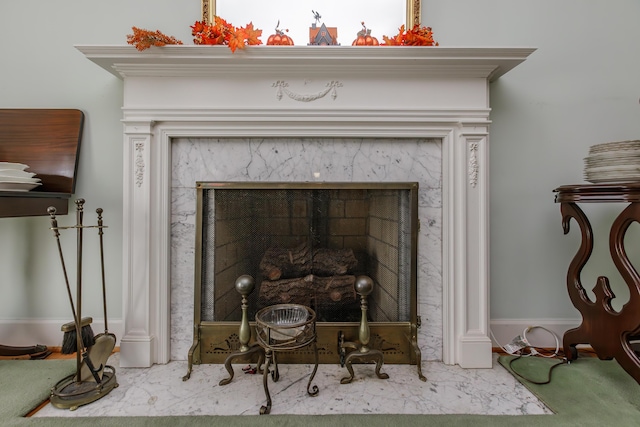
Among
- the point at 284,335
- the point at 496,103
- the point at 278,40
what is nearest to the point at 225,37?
the point at 278,40

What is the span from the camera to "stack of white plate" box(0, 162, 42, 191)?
1457 mm

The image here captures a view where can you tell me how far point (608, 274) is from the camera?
1837 mm

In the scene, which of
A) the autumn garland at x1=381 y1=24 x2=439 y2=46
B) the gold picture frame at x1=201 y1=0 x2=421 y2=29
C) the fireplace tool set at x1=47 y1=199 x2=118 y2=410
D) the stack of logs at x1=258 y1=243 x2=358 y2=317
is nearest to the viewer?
the fireplace tool set at x1=47 y1=199 x2=118 y2=410

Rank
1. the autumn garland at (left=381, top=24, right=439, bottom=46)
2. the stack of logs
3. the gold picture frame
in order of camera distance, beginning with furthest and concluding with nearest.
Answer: the gold picture frame < the stack of logs < the autumn garland at (left=381, top=24, right=439, bottom=46)

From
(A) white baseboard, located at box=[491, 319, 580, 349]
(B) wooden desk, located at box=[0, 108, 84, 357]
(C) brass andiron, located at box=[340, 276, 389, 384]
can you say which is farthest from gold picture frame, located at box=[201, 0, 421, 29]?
(A) white baseboard, located at box=[491, 319, 580, 349]

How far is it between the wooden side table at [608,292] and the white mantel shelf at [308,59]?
2.49 feet

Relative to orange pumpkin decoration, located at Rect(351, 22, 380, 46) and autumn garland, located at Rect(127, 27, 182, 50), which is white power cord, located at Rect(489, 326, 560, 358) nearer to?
orange pumpkin decoration, located at Rect(351, 22, 380, 46)

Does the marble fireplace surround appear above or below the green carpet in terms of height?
above

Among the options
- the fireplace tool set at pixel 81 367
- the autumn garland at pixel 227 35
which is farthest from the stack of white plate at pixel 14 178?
the autumn garland at pixel 227 35

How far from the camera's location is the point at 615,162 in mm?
1491

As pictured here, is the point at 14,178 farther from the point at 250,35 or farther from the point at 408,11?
the point at 408,11

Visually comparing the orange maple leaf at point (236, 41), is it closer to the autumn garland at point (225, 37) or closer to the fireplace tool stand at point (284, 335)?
the autumn garland at point (225, 37)

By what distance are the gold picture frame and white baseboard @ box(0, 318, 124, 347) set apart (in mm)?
1871

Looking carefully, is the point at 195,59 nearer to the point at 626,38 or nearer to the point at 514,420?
the point at 514,420
